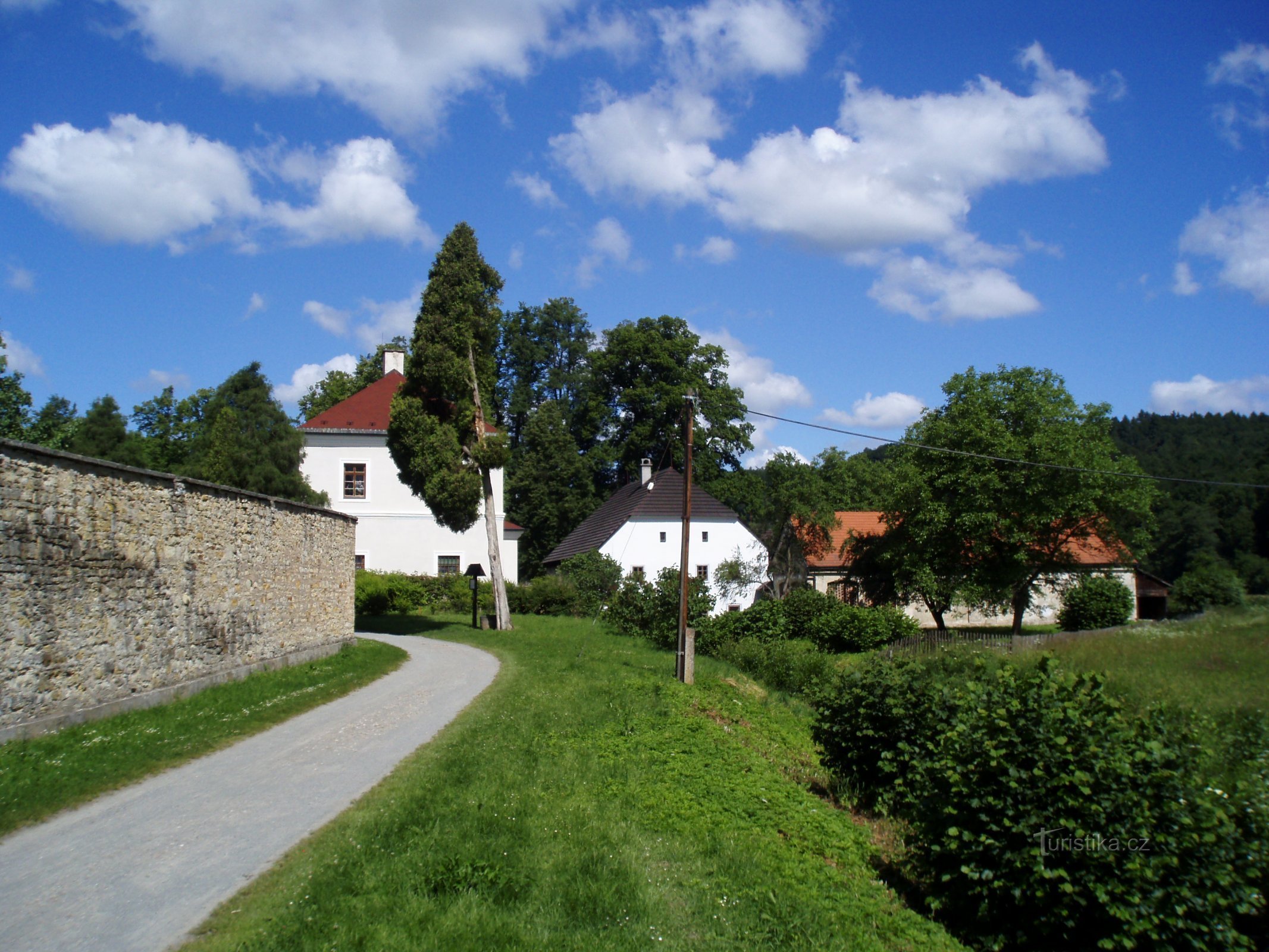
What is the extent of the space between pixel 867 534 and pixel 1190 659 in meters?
27.7

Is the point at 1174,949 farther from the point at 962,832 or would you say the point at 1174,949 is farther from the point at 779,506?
the point at 779,506

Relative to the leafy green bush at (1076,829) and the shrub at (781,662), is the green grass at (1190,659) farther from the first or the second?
the shrub at (781,662)

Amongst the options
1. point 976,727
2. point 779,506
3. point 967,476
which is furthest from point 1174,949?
point 779,506

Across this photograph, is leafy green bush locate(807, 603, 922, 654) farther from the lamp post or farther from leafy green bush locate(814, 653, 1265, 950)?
leafy green bush locate(814, 653, 1265, 950)

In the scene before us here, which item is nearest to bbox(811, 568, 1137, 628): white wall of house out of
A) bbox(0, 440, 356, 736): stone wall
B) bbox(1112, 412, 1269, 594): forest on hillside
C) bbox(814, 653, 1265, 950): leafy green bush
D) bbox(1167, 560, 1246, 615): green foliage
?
bbox(1167, 560, 1246, 615): green foliage

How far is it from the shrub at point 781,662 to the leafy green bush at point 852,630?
3949 mm

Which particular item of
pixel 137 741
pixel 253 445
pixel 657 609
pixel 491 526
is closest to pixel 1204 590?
pixel 657 609

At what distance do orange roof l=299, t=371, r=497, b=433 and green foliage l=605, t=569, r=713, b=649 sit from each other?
14090mm

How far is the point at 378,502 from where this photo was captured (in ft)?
127

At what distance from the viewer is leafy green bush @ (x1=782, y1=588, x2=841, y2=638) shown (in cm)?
3228

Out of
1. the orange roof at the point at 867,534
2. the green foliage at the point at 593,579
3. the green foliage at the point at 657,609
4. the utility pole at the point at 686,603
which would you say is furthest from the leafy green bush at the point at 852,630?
the utility pole at the point at 686,603

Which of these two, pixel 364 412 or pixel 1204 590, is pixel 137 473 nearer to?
pixel 364 412

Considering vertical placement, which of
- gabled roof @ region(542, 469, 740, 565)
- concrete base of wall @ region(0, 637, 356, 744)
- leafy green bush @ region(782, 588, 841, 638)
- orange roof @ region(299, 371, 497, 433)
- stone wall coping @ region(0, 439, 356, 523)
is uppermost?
orange roof @ region(299, 371, 497, 433)

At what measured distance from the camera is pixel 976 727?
5.92 metres
